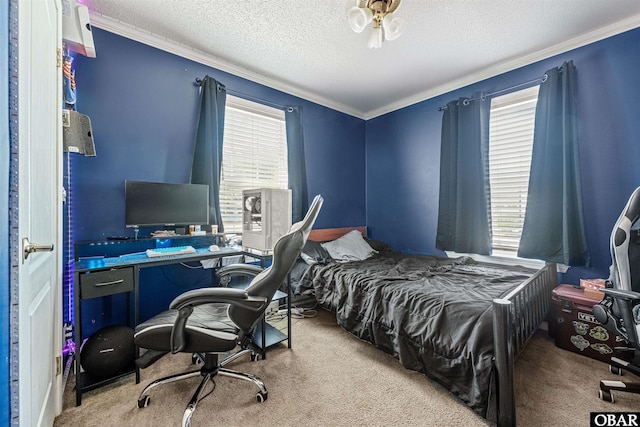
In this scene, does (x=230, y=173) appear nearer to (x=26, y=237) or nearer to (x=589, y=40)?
(x=26, y=237)

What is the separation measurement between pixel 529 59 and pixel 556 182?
4.22 feet

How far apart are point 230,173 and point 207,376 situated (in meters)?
1.99

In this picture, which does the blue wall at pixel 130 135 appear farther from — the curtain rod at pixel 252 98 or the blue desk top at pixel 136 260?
the blue desk top at pixel 136 260

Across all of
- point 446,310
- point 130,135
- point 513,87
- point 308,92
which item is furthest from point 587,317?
point 130,135

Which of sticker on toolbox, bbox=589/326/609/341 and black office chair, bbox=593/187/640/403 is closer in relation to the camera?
black office chair, bbox=593/187/640/403

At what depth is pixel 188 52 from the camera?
2.60m

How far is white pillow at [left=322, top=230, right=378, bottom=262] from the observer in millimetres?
3117

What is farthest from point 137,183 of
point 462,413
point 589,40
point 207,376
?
point 589,40

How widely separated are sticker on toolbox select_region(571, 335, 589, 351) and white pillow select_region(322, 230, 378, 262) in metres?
1.88

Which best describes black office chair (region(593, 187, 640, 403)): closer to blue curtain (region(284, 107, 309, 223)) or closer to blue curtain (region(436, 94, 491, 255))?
blue curtain (region(436, 94, 491, 255))

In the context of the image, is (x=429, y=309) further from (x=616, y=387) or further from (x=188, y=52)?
(x=188, y=52)

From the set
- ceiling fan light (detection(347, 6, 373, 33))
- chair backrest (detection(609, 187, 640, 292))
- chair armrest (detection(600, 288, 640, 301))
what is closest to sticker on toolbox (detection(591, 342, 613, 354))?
chair backrest (detection(609, 187, 640, 292))

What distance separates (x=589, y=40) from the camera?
240 centimetres

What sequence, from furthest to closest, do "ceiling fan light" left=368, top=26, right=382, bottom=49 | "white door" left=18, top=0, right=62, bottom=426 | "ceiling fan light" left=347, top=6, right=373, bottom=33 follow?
"ceiling fan light" left=368, top=26, right=382, bottom=49 < "ceiling fan light" left=347, top=6, right=373, bottom=33 < "white door" left=18, top=0, right=62, bottom=426
